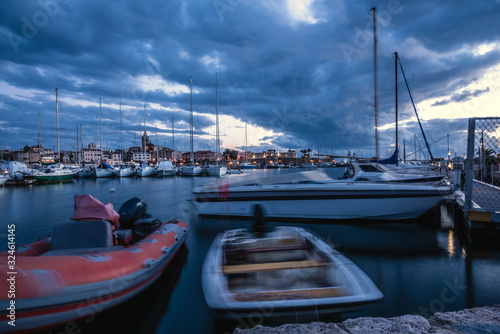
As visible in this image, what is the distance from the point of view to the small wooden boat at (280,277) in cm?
337

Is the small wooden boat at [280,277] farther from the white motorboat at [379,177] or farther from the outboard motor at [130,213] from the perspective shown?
the white motorboat at [379,177]

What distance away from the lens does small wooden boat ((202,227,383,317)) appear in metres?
3.37

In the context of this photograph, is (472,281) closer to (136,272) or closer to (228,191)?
(136,272)

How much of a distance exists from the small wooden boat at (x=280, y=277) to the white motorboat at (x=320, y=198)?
5.13 m

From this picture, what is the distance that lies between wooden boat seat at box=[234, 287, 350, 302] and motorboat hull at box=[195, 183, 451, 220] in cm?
737

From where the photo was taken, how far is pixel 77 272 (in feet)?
12.7

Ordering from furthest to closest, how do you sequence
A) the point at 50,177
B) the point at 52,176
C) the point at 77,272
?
the point at 52,176, the point at 50,177, the point at 77,272

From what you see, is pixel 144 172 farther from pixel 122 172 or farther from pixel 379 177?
pixel 379 177

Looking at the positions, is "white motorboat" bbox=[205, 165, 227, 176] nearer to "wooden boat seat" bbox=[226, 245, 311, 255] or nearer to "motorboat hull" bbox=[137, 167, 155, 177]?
"motorboat hull" bbox=[137, 167, 155, 177]

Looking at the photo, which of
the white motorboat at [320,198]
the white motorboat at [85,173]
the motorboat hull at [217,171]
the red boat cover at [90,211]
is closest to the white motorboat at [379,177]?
the white motorboat at [320,198]

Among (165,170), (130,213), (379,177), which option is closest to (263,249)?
(130,213)

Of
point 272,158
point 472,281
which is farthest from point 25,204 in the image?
point 272,158

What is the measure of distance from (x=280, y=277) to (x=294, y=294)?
99 centimetres

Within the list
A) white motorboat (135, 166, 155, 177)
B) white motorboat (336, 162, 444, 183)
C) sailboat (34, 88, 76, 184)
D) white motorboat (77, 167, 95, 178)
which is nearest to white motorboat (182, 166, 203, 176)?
white motorboat (135, 166, 155, 177)
